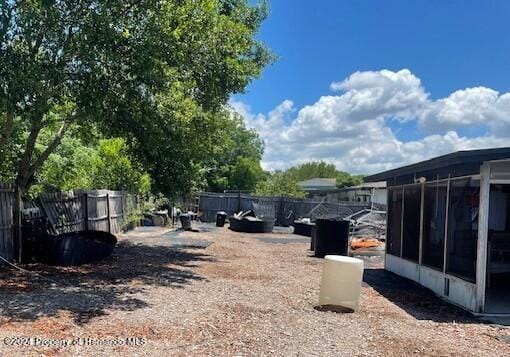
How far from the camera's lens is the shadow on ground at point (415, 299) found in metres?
8.18

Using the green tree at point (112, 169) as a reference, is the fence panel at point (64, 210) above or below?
below

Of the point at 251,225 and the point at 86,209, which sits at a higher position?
the point at 86,209

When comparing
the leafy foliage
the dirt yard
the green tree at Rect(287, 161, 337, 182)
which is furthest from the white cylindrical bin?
the green tree at Rect(287, 161, 337, 182)

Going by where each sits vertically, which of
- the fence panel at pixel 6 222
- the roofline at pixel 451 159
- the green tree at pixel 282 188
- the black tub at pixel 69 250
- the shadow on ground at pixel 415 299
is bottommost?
the shadow on ground at pixel 415 299

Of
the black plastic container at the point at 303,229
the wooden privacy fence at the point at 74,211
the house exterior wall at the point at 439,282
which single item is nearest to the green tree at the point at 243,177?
the black plastic container at the point at 303,229

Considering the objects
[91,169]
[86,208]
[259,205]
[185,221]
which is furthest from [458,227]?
[259,205]

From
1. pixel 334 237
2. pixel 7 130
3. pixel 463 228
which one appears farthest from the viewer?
pixel 334 237

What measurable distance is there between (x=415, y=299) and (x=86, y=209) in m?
10.5

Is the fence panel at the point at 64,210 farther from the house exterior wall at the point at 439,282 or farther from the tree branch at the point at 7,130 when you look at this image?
the house exterior wall at the point at 439,282

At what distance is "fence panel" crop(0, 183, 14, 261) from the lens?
34.6 ft

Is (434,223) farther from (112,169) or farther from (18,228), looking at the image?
(112,169)

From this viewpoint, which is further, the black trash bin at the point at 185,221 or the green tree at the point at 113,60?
the black trash bin at the point at 185,221

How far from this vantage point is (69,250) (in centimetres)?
1127

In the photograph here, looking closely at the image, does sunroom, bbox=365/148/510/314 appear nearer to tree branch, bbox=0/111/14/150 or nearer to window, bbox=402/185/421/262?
window, bbox=402/185/421/262
